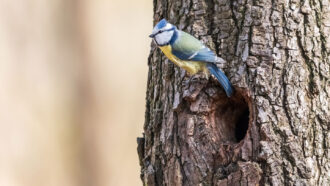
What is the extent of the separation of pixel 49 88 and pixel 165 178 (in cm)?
246

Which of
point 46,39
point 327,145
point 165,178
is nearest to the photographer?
point 327,145

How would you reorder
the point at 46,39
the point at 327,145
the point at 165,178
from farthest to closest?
the point at 46,39 → the point at 165,178 → the point at 327,145

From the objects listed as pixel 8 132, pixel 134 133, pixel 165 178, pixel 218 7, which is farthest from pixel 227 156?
pixel 8 132

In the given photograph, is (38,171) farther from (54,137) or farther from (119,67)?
(119,67)

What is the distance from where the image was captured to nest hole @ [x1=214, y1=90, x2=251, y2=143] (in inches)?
101

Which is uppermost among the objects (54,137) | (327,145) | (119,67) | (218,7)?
(218,7)

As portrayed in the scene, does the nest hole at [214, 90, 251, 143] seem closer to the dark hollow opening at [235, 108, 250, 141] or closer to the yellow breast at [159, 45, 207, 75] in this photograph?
the dark hollow opening at [235, 108, 250, 141]

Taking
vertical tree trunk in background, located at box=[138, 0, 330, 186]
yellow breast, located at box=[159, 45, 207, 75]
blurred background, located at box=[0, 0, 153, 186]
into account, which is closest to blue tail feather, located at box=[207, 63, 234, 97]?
vertical tree trunk in background, located at box=[138, 0, 330, 186]

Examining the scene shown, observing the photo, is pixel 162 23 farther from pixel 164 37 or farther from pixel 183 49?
pixel 183 49

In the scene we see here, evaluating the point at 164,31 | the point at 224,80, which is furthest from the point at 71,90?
the point at 224,80

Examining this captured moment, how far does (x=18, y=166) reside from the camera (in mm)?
4691

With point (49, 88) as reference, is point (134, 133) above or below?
below

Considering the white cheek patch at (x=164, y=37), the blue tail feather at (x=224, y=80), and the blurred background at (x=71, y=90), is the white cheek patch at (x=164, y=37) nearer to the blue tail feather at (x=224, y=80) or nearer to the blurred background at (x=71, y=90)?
the blue tail feather at (x=224, y=80)

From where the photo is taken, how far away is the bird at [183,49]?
2531mm
